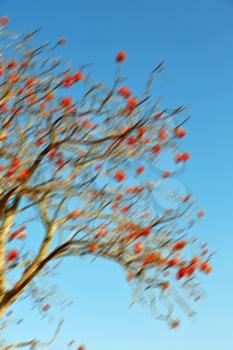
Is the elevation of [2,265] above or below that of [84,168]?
below

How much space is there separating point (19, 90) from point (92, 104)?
1.43 metres

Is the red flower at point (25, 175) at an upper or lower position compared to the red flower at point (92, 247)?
upper

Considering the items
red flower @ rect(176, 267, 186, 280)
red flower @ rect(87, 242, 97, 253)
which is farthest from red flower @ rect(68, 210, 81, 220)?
red flower @ rect(176, 267, 186, 280)

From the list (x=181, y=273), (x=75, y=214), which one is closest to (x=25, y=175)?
(x=75, y=214)

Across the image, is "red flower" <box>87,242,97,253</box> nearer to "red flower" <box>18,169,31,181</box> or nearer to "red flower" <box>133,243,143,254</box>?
"red flower" <box>133,243,143,254</box>

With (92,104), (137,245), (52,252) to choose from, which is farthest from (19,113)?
(137,245)

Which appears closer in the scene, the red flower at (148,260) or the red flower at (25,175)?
the red flower at (25,175)

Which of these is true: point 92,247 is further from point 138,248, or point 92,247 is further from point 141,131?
point 141,131

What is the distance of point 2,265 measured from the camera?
9.07 meters

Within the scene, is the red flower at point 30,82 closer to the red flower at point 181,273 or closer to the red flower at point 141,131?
the red flower at point 141,131

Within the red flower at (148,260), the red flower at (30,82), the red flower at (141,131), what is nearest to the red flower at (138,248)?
the red flower at (148,260)

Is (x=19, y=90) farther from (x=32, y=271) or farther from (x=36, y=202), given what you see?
(x=32, y=271)

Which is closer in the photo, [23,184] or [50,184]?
[23,184]

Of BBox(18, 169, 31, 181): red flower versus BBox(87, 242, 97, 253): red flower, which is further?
BBox(87, 242, 97, 253): red flower
